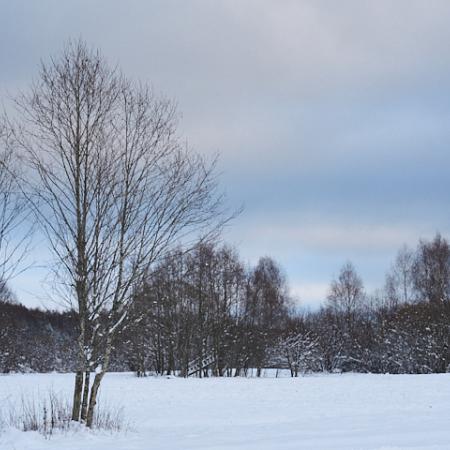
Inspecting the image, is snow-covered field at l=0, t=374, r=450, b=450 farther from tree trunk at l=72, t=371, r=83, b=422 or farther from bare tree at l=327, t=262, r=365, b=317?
bare tree at l=327, t=262, r=365, b=317

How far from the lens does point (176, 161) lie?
10.7 m

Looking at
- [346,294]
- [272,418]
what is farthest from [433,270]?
[272,418]

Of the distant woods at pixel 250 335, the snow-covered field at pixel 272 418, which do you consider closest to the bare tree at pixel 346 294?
the distant woods at pixel 250 335

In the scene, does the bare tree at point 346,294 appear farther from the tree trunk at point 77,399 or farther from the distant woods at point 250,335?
the tree trunk at point 77,399

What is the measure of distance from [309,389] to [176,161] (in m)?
13.7

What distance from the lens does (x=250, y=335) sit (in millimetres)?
39562

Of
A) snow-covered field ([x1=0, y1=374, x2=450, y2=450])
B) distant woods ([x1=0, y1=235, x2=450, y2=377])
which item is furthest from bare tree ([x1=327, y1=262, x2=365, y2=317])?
snow-covered field ([x1=0, y1=374, x2=450, y2=450])

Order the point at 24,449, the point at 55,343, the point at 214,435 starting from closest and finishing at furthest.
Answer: the point at 24,449
the point at 214,435
the point at 55,343

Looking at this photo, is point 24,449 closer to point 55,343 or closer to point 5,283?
point 5,283

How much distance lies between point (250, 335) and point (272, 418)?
2663cm

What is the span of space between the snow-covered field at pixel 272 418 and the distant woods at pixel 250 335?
41.6 feet

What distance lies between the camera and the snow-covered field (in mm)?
8344

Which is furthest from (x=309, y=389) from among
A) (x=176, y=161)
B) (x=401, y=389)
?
(x=176, y=161)

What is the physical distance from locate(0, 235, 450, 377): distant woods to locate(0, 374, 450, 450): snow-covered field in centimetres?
1268
